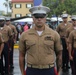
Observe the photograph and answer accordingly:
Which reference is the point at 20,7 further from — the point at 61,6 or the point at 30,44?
the point at 30,44

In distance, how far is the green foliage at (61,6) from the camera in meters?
51.0

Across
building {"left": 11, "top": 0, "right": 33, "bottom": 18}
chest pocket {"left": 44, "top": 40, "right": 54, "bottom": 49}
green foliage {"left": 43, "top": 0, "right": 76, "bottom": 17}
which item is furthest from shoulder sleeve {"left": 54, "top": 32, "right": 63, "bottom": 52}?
building {"left": 11, "top": 0, "right": 33, "bottom": 18}

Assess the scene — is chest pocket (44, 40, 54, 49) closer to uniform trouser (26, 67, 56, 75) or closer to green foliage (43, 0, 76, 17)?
uniform trouser (26, 67, 56, 75)

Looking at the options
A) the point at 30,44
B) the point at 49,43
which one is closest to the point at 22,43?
the point at 30,44

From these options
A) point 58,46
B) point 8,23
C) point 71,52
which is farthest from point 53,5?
point 58,46

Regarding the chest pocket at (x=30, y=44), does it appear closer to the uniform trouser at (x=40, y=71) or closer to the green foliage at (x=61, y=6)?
the uniform trouser at (x=40, y=71)

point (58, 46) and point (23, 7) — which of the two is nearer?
point (58, 46)

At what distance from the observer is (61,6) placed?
51375 millimetres

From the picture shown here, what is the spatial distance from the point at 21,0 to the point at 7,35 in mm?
86814

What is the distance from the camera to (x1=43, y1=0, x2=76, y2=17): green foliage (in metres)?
51.0

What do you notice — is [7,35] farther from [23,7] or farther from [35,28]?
[23,7]

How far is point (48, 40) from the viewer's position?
5863mm

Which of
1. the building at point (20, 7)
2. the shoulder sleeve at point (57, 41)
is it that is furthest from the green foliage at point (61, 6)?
the shoulder sleeve at point (57, 41)

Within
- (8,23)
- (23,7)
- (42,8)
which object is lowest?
(23,7)
